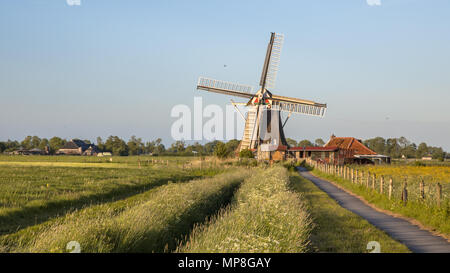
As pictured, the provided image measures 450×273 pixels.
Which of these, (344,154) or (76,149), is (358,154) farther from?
(76,149)

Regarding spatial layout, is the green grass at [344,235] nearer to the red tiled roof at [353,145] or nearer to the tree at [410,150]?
the red tiled roof at [353,145]

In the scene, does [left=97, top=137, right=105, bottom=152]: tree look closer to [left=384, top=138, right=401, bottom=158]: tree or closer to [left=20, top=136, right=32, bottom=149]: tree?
[left=20, top=136, right=32, bottom=149]: tree

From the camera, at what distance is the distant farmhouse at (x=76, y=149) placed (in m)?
138

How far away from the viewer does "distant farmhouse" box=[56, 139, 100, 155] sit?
453ft

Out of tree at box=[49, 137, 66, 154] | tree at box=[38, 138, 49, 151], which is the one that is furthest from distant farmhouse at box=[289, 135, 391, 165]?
tree at box=[38, 138, 49, 151]

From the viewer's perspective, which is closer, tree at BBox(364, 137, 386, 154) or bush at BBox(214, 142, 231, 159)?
bush at BBox(214, 142, 231, 159)

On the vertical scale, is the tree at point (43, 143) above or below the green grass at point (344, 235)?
above

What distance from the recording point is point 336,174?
3441cm

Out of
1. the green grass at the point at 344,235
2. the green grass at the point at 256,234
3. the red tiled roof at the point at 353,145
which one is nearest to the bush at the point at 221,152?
the red tiled roof at the point at 353,145

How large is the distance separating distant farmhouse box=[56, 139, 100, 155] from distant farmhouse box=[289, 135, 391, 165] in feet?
299

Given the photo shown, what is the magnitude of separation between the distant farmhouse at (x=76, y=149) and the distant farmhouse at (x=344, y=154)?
91.2 m
